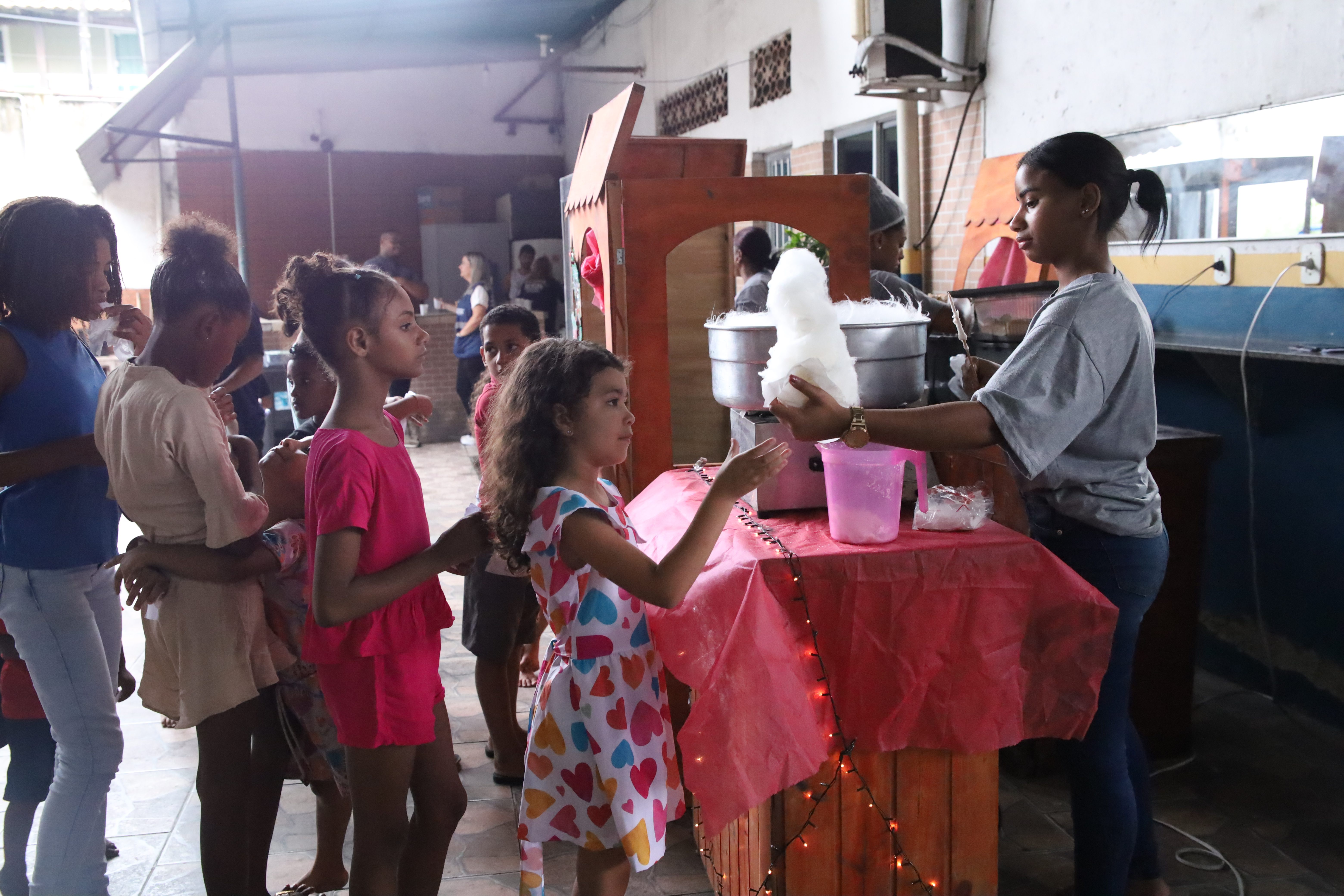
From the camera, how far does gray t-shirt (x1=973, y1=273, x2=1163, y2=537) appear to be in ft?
6.74

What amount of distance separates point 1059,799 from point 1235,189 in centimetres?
254

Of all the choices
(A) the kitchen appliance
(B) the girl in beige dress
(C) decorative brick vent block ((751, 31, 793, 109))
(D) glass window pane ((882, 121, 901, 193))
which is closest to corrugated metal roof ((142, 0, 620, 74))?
(C) decorative brick vent block ((751, 31, 793, 109))

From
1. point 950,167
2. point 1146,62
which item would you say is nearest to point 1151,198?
point 1146,62

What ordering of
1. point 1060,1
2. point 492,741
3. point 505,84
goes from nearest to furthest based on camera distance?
point 492,741 < point 1060,1 < point 505,84

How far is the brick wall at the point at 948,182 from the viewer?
19.6 feet

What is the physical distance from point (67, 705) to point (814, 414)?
1756 millimetres

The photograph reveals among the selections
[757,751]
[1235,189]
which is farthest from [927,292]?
[757,751]

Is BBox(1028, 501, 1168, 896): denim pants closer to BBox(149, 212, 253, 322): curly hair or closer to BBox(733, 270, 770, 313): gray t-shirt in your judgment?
BBox(149, 212, 253, 322): curly hair

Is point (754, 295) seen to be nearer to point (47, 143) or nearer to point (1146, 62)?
point (1146, 62)

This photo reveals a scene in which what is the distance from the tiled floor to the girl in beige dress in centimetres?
70

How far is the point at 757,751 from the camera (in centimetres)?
206

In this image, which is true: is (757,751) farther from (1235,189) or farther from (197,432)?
(1235,189)

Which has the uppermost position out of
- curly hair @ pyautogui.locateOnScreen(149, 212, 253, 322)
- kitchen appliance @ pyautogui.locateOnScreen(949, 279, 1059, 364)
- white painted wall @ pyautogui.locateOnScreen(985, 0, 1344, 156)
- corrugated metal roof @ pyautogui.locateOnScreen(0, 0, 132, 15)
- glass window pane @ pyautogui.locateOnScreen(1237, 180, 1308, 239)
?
corrugated metal roof @ pyautogui.locateOnScreen(0, 0, 132, 15)

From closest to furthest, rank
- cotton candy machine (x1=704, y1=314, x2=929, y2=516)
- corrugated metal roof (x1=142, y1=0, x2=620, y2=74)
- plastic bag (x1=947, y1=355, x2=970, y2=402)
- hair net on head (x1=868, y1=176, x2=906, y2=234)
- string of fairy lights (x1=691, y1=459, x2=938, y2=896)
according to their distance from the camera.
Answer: string of fairy lights (x1=691, y1=459, x2=938, y2=896)
cotton candy machine (x1=704, y1=314, x2=929, y2=516)
plastic bag (x1=947, y1=355, x2=970, y2=402)
hair net on head (x1=868, y1=176, x2=906, y2=234)
corrugated metal roof (x1=142, y1=0, x2=620, y2=74)
